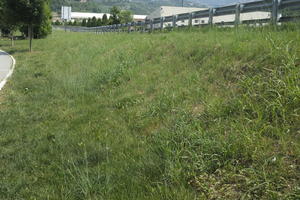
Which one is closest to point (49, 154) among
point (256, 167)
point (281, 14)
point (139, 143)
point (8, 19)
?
point (139, 143)

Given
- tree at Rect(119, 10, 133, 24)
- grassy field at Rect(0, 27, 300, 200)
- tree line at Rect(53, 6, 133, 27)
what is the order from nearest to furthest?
grassy field at Rect(0, 27, 300, 200) → tree line at Rect(53, 6, 133, 27) → tree at Rect(119, 10, 133, 24)

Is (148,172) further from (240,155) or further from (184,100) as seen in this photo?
(184,100)

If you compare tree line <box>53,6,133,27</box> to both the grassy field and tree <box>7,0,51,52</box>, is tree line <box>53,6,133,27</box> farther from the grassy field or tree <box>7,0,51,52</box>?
the grassy field

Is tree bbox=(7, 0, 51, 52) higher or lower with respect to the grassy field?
higher

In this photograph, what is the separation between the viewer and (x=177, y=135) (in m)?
4.15

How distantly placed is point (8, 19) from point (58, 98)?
22.3 metres

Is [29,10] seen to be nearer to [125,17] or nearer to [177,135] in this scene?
[177,135]

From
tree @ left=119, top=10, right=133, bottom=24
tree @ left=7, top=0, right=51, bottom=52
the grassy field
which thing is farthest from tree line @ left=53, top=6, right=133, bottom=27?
the grassy field

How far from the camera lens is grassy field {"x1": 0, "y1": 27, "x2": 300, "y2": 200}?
318cm

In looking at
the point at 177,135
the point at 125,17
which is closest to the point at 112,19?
the point at 125,17

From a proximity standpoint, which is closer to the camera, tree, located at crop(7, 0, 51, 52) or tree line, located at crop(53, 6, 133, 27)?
tree, located at crop(7, 0, 51, 52)

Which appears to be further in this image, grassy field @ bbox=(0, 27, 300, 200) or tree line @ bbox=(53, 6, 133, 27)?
tree line @ bbox=(53, 6, 133, 27)

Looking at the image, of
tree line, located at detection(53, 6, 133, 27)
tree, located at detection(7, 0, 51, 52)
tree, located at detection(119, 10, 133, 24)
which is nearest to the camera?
tree, located at detection(7, 0, 51, 52)

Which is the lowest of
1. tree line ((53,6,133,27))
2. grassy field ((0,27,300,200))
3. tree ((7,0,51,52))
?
grassy field ((0,27,300,200))
